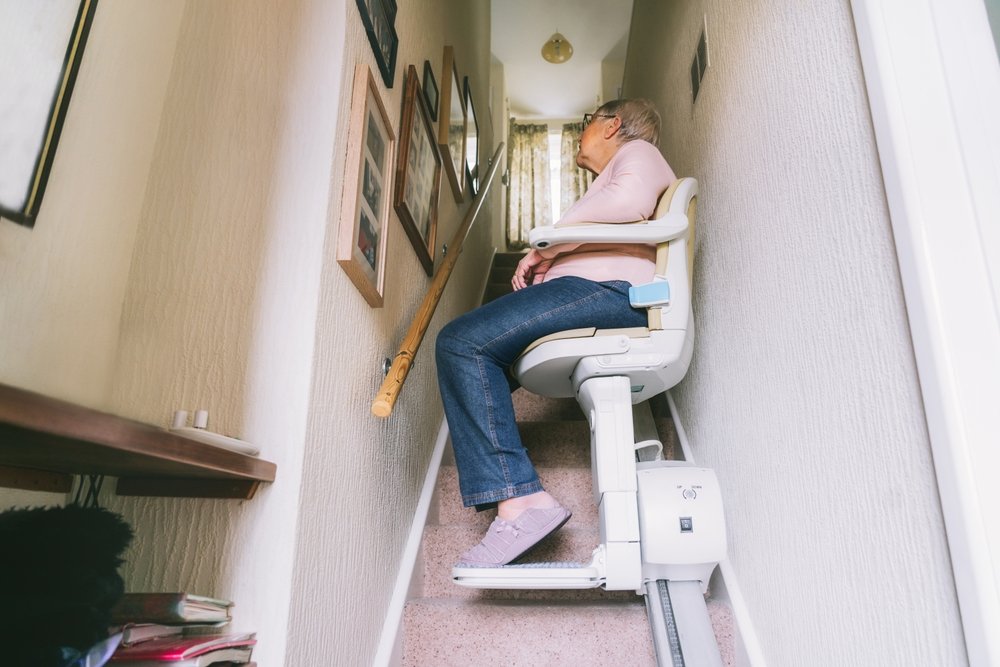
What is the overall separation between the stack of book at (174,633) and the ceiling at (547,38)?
4773 millimetres

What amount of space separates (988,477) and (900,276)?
253mm

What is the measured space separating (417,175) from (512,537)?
3.42ft

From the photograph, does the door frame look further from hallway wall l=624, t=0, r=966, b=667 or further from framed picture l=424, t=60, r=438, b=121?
framed picture l=424, t=60, r=438, b=121

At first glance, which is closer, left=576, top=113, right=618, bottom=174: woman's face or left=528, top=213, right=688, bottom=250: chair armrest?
left=528, top=213, right=688, bottom=250: chair armrest

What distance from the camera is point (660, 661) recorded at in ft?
3.90

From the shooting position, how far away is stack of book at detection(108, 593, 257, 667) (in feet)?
2.38

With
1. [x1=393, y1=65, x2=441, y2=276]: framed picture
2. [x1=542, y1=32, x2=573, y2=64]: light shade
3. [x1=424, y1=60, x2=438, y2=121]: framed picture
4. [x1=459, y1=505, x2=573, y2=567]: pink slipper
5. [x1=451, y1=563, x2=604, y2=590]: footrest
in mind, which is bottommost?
[x1=451, y1=563, x2=604, y2=590]: footrest

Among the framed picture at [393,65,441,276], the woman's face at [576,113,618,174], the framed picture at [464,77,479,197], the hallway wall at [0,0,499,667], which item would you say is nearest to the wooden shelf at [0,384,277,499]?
the hallway wall at [0,0,499,667]

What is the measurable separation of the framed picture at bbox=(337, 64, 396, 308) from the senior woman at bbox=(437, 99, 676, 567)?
0.77ft

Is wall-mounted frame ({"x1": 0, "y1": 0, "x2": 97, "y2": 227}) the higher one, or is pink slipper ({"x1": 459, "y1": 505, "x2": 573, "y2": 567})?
wall-mounted frame ({"x1": 0, "y1": 0, "x2": 97, "y2": 227})

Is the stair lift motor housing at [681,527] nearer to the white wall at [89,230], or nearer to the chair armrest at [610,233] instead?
the chair armrest at [610,233]

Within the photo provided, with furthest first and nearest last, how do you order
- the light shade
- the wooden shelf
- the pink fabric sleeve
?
the light shade → the pink fabric sleeve → the wooden shelf

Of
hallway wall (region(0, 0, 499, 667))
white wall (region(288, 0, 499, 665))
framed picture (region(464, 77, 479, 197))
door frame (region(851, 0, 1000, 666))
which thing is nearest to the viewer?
door frame (region(851, 0, 1000, 666))

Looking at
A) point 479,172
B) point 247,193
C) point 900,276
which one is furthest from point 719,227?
point 479,172
